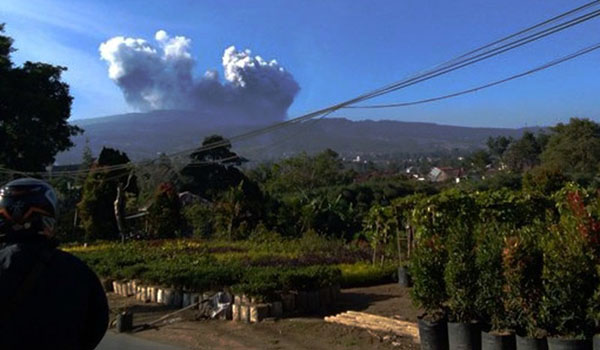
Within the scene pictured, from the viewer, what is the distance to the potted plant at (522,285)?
652cm

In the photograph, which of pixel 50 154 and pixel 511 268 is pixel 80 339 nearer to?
pixel 511 268

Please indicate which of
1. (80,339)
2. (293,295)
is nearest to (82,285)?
(80,339)

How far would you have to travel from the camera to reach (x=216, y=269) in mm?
11734

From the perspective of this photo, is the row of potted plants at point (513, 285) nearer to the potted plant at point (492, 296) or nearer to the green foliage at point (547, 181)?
the potted plant at point (492, 296)

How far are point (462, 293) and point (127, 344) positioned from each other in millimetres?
4665

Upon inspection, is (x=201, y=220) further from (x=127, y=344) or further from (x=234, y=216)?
(x=127, y=344)

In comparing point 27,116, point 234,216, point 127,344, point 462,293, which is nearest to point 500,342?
point 462,293

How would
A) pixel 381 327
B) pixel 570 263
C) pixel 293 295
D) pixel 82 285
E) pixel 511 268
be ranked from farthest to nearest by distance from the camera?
pixel 293 295, pixel 381 327, pixel 511 268, pixel 570 263, pixel 82 285

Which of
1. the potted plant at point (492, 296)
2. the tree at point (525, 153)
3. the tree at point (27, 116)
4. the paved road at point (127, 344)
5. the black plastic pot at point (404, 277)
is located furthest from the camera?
the tree at point (525, 153)

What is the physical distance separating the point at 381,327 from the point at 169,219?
18.3 m

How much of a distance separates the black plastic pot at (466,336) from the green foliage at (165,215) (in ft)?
65.5

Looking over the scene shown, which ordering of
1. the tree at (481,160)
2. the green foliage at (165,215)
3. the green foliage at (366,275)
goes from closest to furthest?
1. the green foliage at (366,275)
2. the green foliage at (165,215)
3. the tree at (481,160)

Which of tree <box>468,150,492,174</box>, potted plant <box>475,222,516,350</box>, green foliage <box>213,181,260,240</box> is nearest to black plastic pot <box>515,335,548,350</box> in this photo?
potted plant <box>475,222,516,350</box>

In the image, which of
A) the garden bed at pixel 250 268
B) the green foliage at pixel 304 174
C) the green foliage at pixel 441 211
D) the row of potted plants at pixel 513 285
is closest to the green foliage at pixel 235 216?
the garden bed at pixel 250 268
